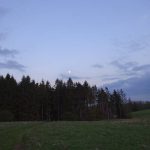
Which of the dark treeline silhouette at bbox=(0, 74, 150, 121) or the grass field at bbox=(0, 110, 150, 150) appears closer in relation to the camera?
the grass field at bbox=(0, 110, 150, 150)

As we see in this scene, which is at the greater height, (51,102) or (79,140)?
(51,102)

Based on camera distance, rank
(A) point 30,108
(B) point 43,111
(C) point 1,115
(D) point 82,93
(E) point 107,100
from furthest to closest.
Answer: (E) point 107,100 < (D) point 82,93 < (B) point 43,111 < (A) point 30,108 < (C) point 1,115

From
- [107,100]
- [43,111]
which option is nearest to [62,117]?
[43,111]

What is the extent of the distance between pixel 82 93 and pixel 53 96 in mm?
12990

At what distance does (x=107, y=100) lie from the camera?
166875 millimetres

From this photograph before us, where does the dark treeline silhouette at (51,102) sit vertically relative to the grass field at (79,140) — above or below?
above

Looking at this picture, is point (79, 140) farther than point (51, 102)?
No

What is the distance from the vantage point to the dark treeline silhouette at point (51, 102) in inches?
4446

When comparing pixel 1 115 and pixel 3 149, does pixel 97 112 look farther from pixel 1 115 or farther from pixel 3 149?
pixel 3 149

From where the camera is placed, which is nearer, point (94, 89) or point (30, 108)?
point (30, 108)

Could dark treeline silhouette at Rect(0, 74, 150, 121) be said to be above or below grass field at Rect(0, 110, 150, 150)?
above

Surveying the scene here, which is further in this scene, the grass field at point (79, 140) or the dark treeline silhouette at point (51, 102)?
the dark treeline silhouette at point (51, 102)

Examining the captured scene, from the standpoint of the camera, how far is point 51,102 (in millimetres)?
134125

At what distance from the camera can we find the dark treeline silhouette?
112938 millimetres
